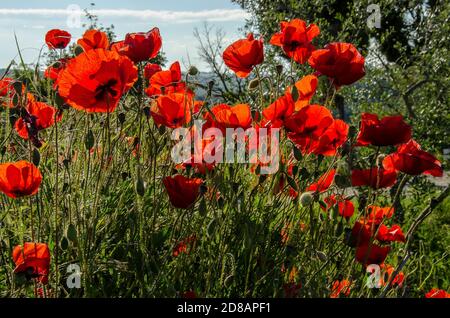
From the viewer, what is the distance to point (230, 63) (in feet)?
6.93

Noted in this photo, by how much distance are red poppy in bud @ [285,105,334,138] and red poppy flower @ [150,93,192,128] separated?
0.30 metres

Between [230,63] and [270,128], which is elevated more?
[230,63]

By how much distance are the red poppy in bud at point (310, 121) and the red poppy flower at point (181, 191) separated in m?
0.34

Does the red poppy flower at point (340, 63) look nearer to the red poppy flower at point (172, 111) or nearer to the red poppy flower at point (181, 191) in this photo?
the red poppy flower at point (172, 111)

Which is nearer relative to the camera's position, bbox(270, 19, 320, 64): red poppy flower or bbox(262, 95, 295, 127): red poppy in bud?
bbox(262, 95, 295, 127): red poppy in bud

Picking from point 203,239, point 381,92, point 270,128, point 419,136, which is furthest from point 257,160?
point 381,92

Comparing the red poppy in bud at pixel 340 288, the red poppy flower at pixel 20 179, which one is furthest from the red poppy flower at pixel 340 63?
the red poppy flower at pixel 20 179

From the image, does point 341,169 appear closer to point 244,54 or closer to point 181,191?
point 244,54

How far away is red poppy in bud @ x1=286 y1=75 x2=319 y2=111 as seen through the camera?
1.95 meters

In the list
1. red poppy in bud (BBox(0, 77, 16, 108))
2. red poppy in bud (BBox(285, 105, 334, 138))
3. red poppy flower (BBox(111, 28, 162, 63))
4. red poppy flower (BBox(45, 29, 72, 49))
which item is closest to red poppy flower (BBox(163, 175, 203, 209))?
red poppy in bud (BBox(285, 105, 334, 138))

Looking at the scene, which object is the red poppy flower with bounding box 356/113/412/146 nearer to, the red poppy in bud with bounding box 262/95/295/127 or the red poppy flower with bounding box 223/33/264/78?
the red poppy in bud with bounding box 262/95/295/127

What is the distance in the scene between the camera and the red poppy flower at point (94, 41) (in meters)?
2.12
